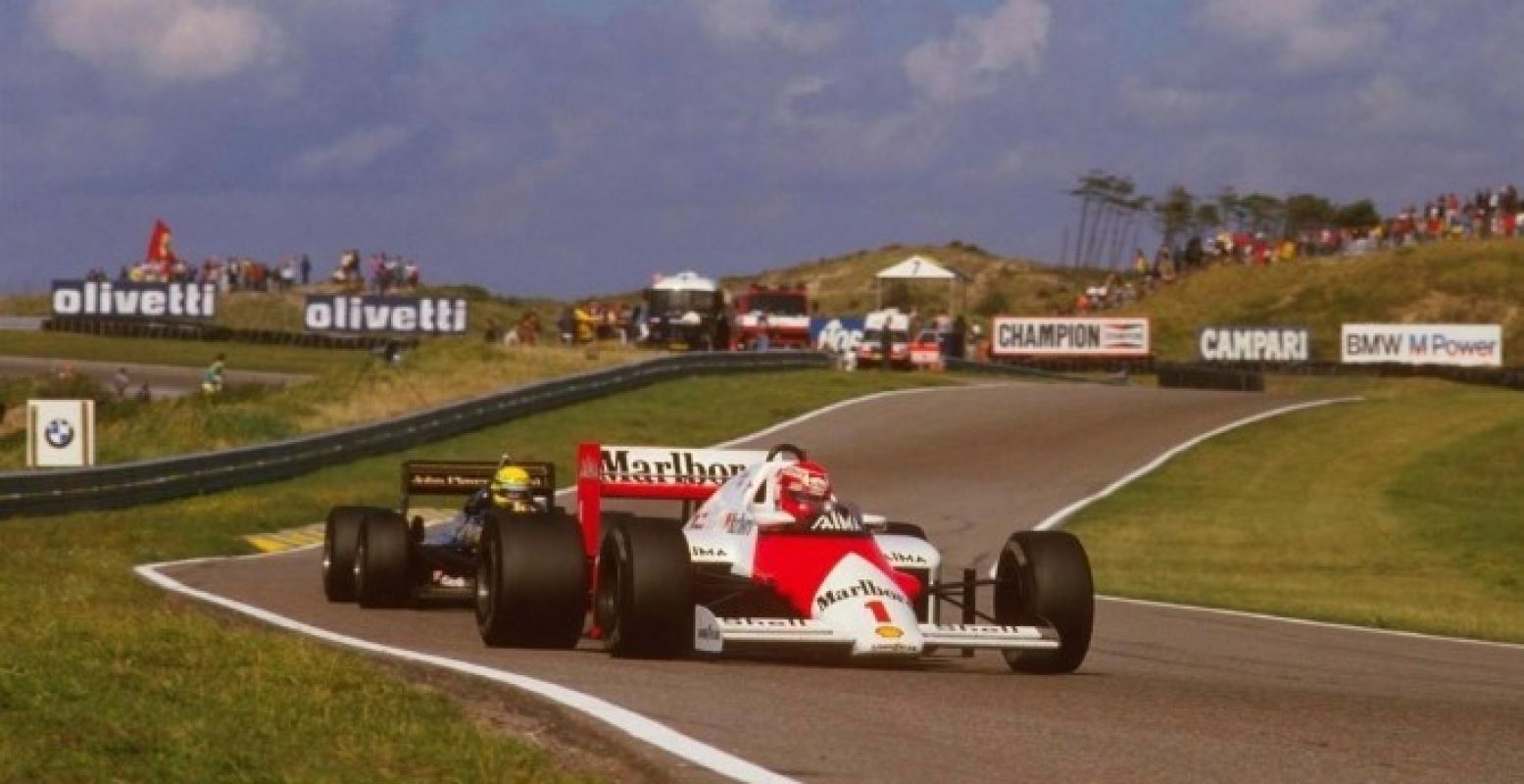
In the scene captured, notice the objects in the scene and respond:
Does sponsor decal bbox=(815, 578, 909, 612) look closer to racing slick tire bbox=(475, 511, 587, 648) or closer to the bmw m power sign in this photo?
racing slick tire bbox=(475, 511, 587, 648)

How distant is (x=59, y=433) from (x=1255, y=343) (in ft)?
164

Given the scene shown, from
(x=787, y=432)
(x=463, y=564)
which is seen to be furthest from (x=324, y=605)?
(x=787, y=432)

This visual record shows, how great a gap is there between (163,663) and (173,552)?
14.4m

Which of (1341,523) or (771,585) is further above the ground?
(771,585)

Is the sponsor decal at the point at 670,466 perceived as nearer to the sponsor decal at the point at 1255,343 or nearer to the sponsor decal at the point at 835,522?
the sponsor decal at the point at 835,522

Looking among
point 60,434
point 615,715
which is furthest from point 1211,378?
point 615,715

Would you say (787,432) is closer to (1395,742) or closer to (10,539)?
(10,539)

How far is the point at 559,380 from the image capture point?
42656 mm

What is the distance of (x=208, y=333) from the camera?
81.8 m

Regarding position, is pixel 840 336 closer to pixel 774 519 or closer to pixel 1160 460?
pixel 1160 460

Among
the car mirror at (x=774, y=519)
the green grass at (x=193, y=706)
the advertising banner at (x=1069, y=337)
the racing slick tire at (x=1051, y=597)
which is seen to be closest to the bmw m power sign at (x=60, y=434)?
the green grass at (x=193, y=706)

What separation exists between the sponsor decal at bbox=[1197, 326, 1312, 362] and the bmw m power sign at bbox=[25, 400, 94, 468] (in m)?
49.3

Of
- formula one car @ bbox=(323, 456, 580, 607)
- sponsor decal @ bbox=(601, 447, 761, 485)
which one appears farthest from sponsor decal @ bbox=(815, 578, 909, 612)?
formula one car @ bbox=(323, 456, 580, 607)

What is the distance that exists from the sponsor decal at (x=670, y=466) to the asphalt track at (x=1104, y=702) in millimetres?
1381
